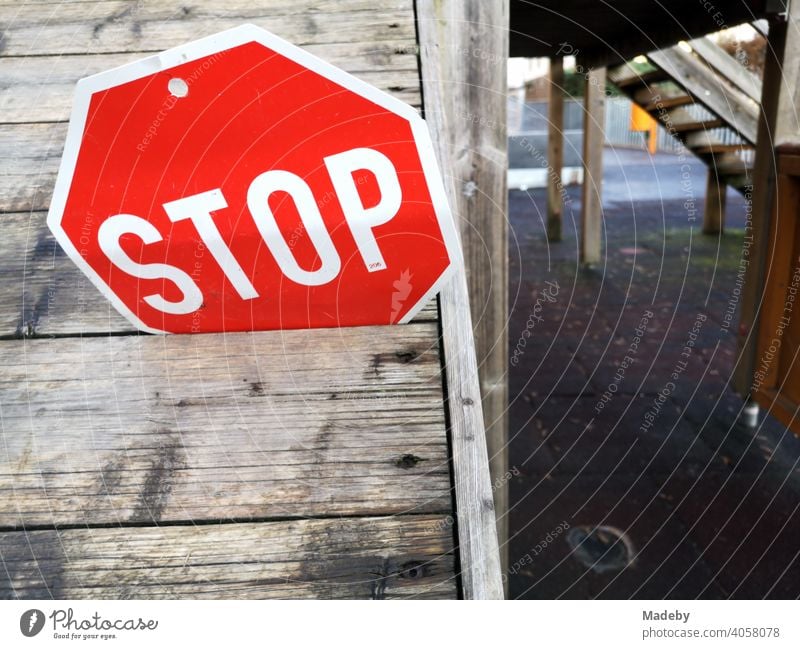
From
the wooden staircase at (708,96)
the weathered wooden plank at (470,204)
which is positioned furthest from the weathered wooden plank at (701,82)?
the weathered wooden plank at (470,204)

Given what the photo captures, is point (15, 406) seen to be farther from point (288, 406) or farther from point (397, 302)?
point (397, 302)

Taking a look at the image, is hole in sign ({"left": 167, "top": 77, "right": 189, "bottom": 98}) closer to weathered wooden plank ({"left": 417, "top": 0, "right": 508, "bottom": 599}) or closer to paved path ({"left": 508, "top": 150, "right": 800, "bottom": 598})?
weathered wooden plank ({"left": 417, "top": 0, "right": 508, "bottom": 599})

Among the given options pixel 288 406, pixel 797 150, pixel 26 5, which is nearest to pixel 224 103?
pixel 288 406

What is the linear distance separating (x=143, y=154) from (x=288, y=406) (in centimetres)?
34

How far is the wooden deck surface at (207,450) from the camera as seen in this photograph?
28.6 inches

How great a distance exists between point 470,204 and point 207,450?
66cm

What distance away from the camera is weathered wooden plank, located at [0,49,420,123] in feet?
3.10

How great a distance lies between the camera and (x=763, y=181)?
2.37 meters

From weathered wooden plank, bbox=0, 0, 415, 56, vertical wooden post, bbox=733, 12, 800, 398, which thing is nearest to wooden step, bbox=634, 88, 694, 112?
vertical wooden post, bbox=733, 12, 800, 398

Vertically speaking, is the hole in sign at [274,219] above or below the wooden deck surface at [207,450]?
above

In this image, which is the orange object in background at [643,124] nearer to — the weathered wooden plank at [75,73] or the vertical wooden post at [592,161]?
the vertical wooden post at [592,161]

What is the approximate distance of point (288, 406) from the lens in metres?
0.81
